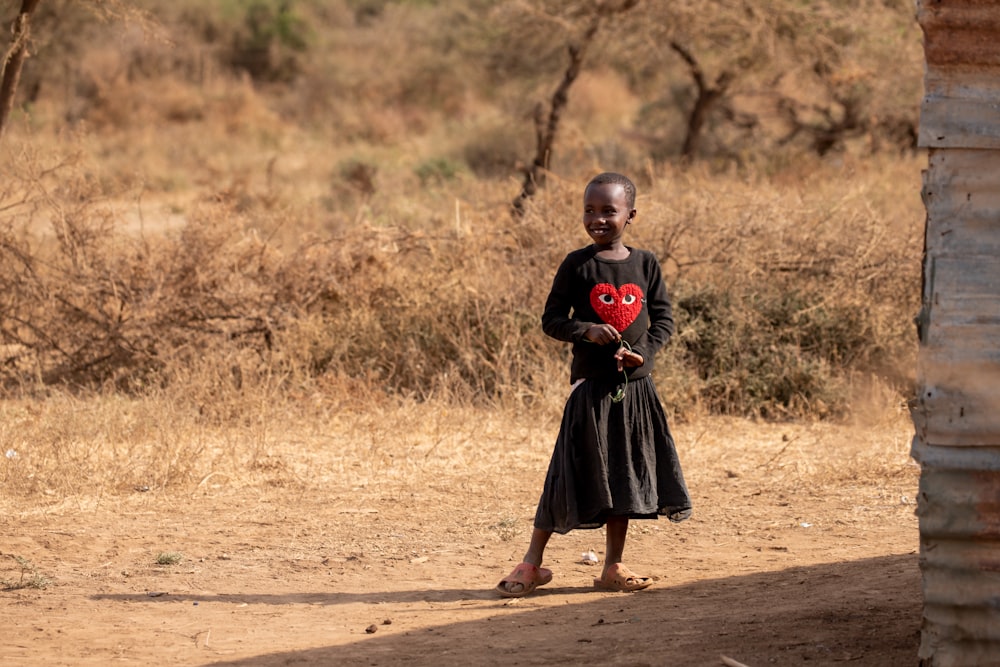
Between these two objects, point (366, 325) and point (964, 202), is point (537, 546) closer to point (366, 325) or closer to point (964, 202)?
point (964, 202)

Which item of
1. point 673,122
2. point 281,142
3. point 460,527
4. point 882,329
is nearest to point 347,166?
point 281,142

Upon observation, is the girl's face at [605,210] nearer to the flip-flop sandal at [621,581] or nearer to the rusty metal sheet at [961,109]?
the flip-flop sandal at [621,581]

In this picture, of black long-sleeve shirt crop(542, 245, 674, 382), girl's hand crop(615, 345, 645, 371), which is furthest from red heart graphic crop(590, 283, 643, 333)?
girl's hand crop(615, 345, 645, 371)

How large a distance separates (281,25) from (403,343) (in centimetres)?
1845

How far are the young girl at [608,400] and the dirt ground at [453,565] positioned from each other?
1.13 feet

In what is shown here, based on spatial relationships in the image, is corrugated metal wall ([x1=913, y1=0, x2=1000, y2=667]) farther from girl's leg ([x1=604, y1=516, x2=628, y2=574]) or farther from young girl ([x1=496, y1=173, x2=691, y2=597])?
girl's leg ([x1=604, y1=516, x2=628, y2=574])

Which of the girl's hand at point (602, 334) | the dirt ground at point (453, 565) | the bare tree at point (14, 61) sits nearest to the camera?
the dirt ground at point (453, 565)

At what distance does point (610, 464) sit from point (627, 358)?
38 centimetres

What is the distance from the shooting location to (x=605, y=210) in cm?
407

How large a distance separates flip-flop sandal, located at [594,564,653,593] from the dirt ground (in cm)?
6

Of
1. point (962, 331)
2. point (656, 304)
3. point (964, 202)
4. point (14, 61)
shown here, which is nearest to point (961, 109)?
point (964, 202)

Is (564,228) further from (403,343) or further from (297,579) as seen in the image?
(297,579)

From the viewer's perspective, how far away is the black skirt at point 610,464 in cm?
404

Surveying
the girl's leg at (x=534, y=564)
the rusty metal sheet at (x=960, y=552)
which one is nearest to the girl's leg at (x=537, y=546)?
the girl's leg at (x=534, y=564)
